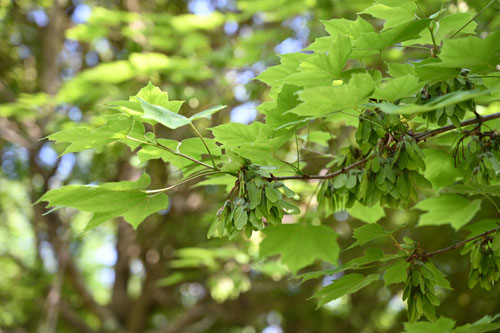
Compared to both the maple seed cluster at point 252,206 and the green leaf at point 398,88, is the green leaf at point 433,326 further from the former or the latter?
the green leaf at point 398,88

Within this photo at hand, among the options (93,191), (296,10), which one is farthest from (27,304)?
(93,191)

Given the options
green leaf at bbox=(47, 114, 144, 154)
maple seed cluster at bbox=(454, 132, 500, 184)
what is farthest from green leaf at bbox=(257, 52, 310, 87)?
maple seed cluster at bbox=(454, 132, 500, 184)

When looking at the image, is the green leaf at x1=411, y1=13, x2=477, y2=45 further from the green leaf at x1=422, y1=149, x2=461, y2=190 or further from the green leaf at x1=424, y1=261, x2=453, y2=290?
the green leaf at x1=424, y1=261, x2=453, y2=290

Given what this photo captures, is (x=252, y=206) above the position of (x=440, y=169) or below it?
above

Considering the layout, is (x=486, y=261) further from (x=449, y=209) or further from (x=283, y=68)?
(x=283, y=68)

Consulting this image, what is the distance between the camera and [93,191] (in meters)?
1.41


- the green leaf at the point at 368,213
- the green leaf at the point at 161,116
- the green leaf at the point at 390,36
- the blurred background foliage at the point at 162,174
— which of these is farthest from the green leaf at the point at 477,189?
the blurred background foliage at the point at 162,174

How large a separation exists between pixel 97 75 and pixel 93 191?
3.53 metres

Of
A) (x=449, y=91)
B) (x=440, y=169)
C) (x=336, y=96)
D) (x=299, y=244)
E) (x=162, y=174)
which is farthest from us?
(x=162, y=174)

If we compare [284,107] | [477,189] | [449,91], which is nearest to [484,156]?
[477,189]

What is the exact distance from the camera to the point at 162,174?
6363mm

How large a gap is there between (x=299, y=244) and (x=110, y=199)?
0.82 meters

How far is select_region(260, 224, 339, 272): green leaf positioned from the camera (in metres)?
1.85

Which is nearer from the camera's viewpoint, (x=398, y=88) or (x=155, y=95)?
(x=398, y=88)
